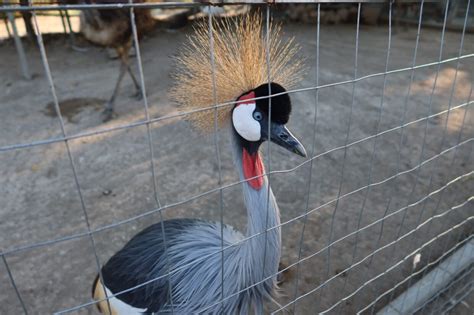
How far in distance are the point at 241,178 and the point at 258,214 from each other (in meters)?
0.11

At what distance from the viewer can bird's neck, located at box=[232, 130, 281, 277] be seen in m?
0.94

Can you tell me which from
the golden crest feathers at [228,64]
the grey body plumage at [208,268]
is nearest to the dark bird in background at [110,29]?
the grey body plumage at [208,268]

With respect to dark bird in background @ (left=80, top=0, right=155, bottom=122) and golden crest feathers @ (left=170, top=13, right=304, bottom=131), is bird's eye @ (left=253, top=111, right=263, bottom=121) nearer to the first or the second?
golden crest feathers @ (left=170, top=13, right=304, bottom=131)

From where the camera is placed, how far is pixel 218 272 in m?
1.03

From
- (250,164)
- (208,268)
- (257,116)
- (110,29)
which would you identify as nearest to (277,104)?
(257,116)

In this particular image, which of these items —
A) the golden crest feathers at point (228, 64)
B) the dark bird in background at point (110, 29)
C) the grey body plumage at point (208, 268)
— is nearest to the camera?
the golden crest feathers at point (228, 64)

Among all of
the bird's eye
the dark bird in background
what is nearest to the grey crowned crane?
the bird's eye

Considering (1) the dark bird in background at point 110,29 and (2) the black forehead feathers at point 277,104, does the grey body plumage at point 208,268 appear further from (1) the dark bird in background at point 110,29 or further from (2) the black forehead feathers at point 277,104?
(1) the dark bird in background at point 110,29

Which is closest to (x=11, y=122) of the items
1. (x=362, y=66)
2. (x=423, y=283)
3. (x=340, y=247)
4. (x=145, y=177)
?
(x=145, y=177)

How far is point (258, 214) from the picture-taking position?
0.94m

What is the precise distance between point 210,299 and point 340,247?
0.83 meters

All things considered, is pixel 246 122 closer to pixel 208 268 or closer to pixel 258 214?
pixel 258 214

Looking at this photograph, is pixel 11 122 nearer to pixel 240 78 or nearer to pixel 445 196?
pixel 240 78

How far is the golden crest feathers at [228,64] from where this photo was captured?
2.82ft
